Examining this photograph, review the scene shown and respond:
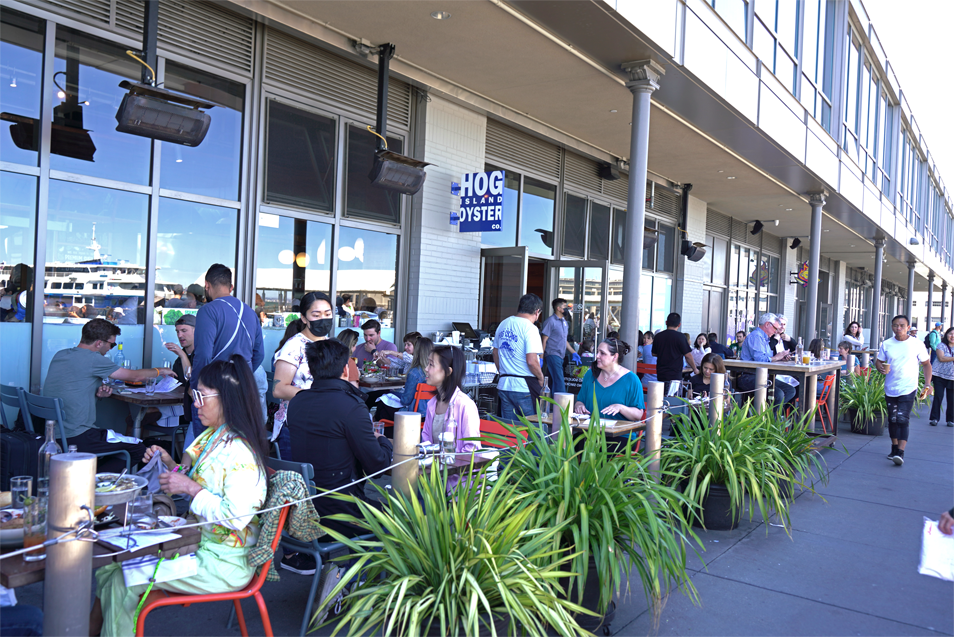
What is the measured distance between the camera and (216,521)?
276cm

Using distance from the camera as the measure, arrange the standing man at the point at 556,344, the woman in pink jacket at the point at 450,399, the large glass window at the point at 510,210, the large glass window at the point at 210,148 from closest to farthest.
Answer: the woman in pink jacket at the point at 450,399, the large glass window at the point at 210,148, the standing man at the point at 556,344, the large glass window at the point at 510,210

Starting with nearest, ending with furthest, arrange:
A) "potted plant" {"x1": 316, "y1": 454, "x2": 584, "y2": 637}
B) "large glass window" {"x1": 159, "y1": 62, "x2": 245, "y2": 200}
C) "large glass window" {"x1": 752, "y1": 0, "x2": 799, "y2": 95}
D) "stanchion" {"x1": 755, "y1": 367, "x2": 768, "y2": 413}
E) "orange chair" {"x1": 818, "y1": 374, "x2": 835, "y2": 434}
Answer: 1. "potted plant" {"x1": 316, "y1": 454, "x2": 584, "y2": 637}
2. "stanchion" {"x1": 755, "y1": 367, "x2": 768, "y2": 413}
3. "large glass window" {"x1": 159, "y1": 62, "x2": 245, "y2": 200}
4. "orange chair" {"x1": 818, "y1": 374, "x2": 835, "y2": 434}
5. "large glass window" {"x1": 752, "y1": 0, "x2": 799, "y2": 95}

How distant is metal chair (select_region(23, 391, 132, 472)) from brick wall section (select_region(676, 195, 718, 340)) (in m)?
12.6

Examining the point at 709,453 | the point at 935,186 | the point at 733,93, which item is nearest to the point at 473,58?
the point at 733,93

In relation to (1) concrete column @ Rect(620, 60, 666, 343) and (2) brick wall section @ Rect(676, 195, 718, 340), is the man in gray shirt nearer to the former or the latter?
(1) concrete column @ Rect(620, 60, 666, 343)

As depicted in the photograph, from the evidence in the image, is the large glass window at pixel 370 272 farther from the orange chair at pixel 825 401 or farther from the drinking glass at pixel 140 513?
the drinking glass at pixel 140 513

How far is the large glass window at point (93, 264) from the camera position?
6.31 metres

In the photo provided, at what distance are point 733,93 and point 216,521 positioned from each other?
8140 mm

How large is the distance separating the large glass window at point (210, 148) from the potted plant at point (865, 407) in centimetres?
882

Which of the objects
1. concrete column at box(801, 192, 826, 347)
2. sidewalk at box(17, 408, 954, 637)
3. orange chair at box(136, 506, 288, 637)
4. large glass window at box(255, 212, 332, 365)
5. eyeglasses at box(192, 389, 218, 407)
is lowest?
sidewalk at box(17, 408, 954, 637)

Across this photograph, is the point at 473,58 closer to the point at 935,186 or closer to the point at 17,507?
the point at 17,507

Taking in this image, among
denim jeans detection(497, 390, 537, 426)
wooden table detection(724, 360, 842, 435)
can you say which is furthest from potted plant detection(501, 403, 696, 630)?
wooden table detection(724, 360, 842, 435)

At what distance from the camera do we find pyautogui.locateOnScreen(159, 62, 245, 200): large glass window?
7051mm

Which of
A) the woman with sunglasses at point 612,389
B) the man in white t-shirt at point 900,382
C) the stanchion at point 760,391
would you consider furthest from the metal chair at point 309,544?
the man in white t-shirt at point 900,382
